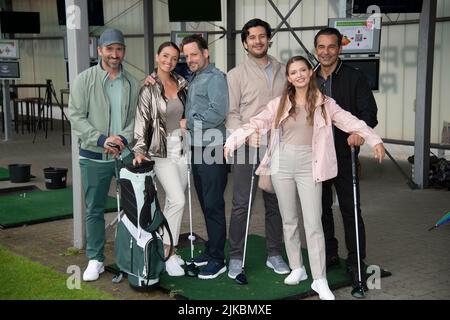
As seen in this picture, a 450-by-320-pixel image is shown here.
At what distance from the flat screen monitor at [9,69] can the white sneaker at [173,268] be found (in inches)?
406

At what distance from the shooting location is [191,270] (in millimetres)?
5340

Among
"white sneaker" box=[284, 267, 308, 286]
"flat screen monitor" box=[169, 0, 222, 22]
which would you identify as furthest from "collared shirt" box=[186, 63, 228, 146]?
"flat screen monitor" box=[169, 0, 222, 22]

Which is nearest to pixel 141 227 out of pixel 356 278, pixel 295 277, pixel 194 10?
pixel 295 277

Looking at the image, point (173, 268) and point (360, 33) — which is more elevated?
Answer: point (360, 33)

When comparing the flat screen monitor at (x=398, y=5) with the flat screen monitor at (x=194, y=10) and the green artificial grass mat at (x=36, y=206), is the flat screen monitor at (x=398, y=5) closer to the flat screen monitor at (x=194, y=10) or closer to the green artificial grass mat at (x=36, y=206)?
the flat screen monitor at (x=194, y=10)

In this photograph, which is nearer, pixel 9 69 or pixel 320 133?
pixel 320 133

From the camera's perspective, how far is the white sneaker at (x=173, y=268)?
5324 millimetres

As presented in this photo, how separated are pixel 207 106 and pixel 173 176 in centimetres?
65

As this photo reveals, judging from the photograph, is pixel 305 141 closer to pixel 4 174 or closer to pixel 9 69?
pixel 4 174

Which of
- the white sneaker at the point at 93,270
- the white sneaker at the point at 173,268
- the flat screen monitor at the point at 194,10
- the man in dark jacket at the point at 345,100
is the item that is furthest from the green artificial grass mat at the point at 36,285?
the flat screen monitor at the point at 194,10

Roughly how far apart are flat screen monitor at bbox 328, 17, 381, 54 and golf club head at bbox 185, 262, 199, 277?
4.22m
